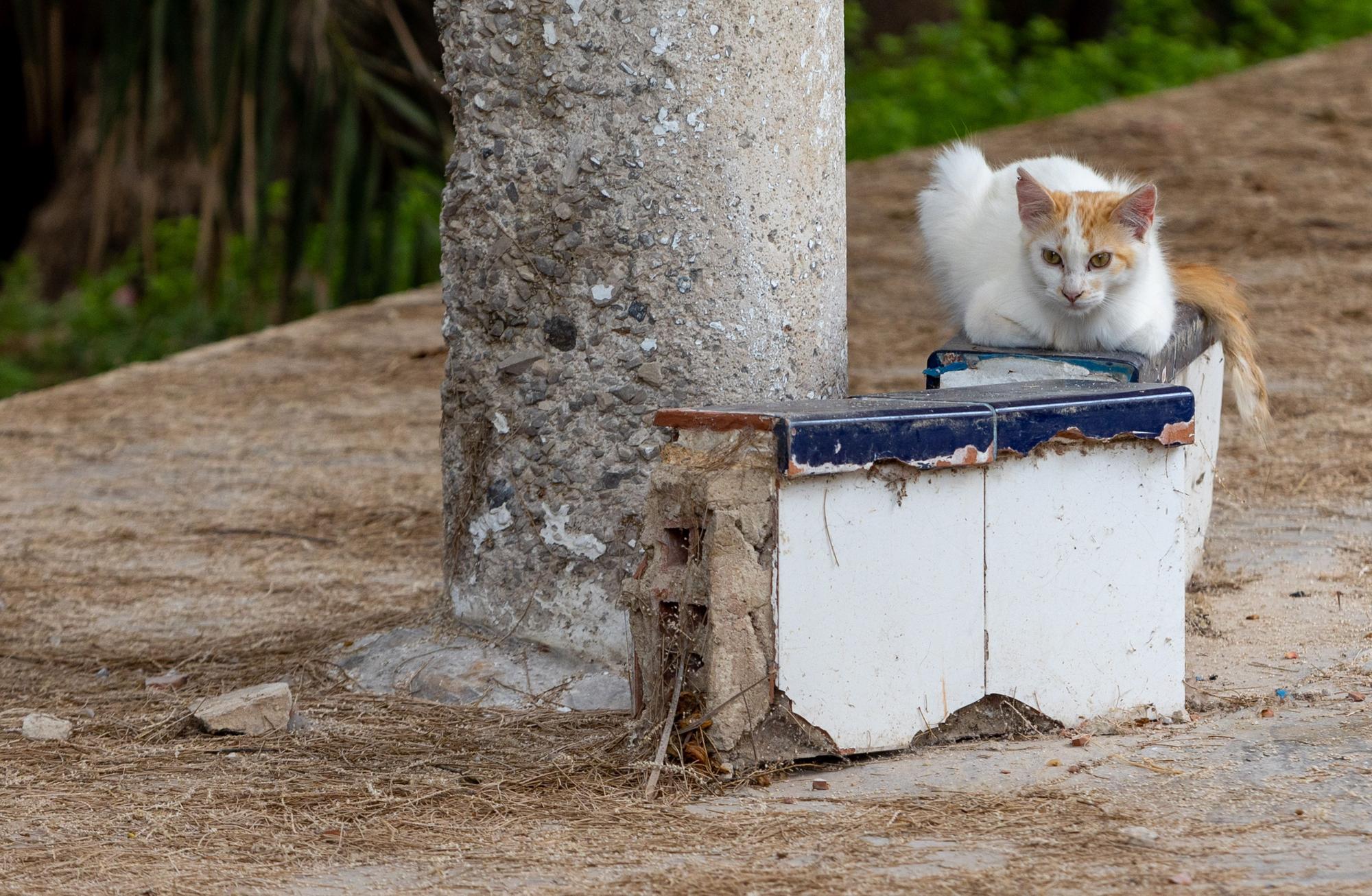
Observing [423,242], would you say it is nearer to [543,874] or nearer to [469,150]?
[469,150]

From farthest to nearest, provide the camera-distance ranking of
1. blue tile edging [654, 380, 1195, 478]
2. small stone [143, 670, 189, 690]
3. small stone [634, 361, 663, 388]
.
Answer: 1. small stone [143, 670, 189, 690]
2. small stone [634, 361, 663, 388]
3. blue tile edging [654, 380, 1195, 478]

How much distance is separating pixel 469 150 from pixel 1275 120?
25.6ft

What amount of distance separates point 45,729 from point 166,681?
16.7 inches

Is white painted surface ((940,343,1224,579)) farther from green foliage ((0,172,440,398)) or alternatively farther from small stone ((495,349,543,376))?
green foliage ((0,172,440,398))

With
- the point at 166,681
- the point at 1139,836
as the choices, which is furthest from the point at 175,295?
the point at 1139,836

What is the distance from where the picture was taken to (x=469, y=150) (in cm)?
324

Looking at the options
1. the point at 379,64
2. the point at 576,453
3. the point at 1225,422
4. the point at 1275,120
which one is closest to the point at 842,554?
the point at 576,453

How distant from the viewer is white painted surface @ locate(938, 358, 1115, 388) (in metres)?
3.19

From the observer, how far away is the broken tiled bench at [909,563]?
8.48 ft

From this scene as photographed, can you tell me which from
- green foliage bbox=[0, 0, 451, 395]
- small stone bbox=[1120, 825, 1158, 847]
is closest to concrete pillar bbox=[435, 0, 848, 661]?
small stone bbox=[1120, 825, 1158, 847]

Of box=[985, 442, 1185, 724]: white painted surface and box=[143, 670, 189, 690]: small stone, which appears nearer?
box=[985, 442, 1185, 724]: white painted surface

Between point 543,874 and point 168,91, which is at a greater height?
point 168,91

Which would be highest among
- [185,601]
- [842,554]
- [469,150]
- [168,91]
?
[168,91]

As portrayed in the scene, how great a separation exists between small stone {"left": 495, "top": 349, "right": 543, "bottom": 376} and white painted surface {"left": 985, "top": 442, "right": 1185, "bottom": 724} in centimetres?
101
